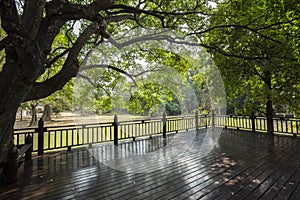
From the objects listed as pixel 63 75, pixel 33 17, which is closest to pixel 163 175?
pixel 63 75

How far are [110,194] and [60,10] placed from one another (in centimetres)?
310

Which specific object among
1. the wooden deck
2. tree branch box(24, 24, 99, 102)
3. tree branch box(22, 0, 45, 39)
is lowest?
the wooden deck

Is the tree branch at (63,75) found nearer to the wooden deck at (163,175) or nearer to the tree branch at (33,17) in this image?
the tree branch at (33,17)

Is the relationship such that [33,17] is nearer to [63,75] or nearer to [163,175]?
[63,75]

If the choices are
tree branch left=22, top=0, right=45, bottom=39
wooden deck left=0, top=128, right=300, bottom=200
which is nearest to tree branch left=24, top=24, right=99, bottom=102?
tree branch left=22, top=0, right=45, bottom=39

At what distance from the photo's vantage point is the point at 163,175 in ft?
10.5

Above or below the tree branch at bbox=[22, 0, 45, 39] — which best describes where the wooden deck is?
below

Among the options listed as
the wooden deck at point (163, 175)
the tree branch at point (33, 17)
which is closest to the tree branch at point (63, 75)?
the tree branch at point (33, 17)

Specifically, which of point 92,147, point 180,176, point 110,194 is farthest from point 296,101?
point 92,147

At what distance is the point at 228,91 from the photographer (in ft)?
18.1

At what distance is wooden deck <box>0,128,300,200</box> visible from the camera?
8.23 ft

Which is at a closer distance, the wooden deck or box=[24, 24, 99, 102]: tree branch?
the wooden deck

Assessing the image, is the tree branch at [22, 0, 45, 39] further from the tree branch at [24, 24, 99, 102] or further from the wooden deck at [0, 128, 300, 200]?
the wooden deck at [0, 128, 300, 200]

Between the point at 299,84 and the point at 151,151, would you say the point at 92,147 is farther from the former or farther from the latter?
the point at 299,84
